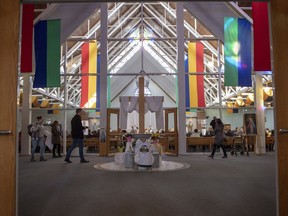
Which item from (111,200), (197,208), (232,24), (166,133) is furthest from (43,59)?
(197,208)

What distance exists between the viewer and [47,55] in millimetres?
10742

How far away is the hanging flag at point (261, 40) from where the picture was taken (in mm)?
8375

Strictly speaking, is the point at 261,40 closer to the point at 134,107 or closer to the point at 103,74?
the point at 134,107

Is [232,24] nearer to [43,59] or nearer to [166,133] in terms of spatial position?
[166,133]

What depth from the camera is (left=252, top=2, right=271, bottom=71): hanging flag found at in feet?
27.5

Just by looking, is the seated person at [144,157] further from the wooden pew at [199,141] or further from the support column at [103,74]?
the wooden pew at [199,141]

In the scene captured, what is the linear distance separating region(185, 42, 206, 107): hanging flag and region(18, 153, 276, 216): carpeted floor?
632cm

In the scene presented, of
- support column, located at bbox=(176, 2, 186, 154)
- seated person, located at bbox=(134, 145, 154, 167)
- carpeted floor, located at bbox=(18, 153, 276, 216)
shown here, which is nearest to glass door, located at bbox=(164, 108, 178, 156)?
support column, located at bbox=(176, 2, 186, 154)

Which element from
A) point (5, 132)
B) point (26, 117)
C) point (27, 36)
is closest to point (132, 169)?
point (5, 132)

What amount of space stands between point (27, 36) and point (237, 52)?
7340 millimetres

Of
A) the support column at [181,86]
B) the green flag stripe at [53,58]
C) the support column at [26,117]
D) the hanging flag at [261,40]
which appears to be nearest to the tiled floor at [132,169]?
the hanging flag at [261,40]

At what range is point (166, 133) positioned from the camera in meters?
11.5

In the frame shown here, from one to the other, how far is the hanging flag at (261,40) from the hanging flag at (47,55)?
6.77 meters

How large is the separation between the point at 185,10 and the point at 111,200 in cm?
1071
